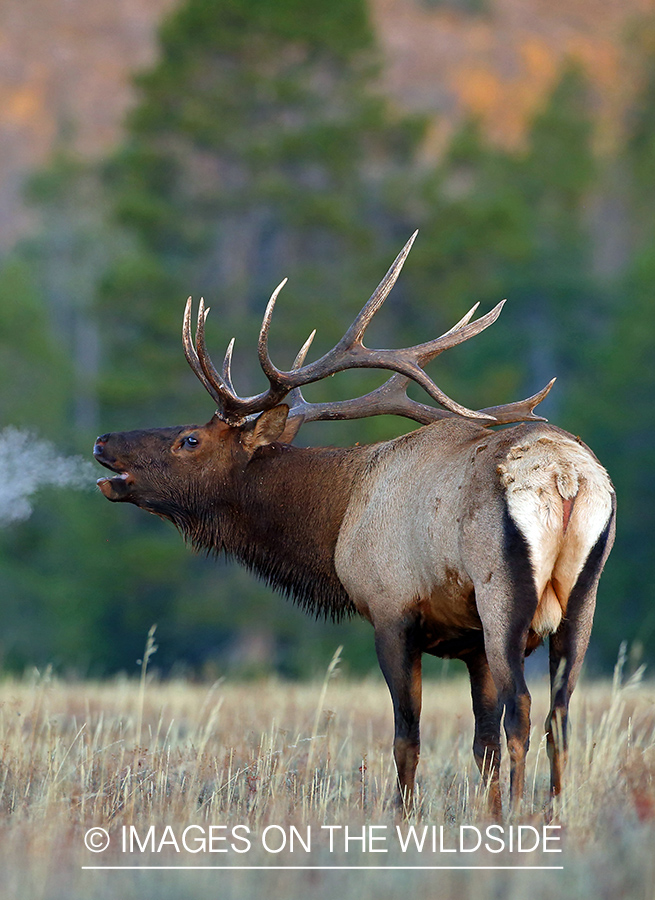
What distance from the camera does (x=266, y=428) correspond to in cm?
723

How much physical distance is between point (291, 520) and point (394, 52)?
487ft

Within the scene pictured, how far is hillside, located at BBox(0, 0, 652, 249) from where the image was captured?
151 metres

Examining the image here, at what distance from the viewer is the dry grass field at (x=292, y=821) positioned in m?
4.09

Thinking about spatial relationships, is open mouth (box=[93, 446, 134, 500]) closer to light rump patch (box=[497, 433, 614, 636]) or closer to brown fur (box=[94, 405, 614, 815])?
brown fur (box=[94, 405, 614, 815])

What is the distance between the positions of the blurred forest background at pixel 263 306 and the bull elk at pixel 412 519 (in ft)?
A: 42.8

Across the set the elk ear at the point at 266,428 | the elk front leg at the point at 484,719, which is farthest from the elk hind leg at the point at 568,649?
the elk ear at the point at 266,428

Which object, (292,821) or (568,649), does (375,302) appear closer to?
(568,649)

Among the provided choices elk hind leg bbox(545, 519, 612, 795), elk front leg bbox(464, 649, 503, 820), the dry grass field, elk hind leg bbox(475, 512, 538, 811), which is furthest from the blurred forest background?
elk hind leg bbox(475, 512, 538, 811)

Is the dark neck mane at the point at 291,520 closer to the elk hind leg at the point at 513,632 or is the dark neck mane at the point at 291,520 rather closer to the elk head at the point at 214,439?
the elk head at the point at 214,439

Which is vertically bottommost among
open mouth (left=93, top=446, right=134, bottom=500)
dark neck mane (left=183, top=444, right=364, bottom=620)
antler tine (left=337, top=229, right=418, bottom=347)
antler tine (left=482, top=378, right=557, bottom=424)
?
dark neck mane (left=183, top=444, right=364, bottom=620)

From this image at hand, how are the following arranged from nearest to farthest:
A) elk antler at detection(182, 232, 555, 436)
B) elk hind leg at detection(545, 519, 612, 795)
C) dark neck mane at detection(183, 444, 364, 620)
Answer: elk hind leg at detection(545, 519, 612, 795) → dark neck mane at detection(183, 444, 364, 620) → elk antler at detection(182, 232, 555, 436)

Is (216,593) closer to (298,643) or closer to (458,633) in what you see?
(298,643)

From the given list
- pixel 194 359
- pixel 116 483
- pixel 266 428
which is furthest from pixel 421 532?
pixel 194 359

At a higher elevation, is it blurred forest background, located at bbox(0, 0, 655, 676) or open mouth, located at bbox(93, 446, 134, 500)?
blurred forest background, located at bbox(0, 0, 655, 676)
